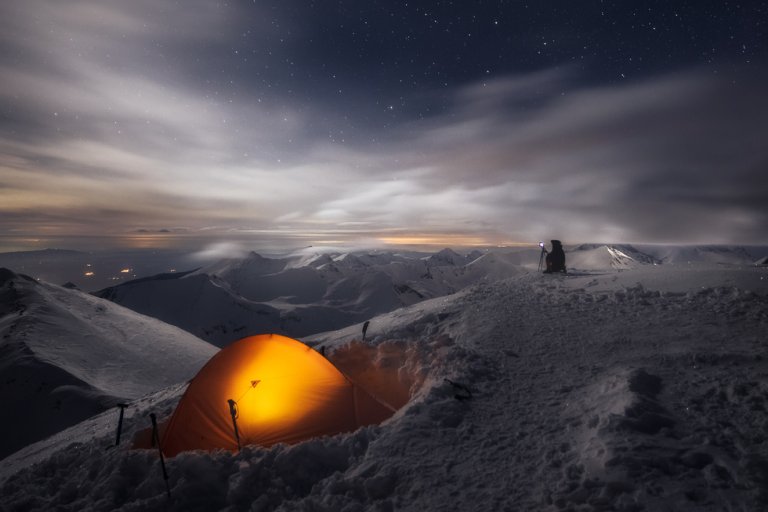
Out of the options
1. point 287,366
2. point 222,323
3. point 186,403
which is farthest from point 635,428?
point 222,323

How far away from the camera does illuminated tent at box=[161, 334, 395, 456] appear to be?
26.6 ft

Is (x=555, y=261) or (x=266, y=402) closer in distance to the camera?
(x=266, y=402)

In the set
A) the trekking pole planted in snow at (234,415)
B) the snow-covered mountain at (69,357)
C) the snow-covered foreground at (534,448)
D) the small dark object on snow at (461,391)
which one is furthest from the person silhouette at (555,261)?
the snow-covered mountain at (69,357)

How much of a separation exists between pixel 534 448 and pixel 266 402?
19.8 feet

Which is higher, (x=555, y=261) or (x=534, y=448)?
(x=555, y=261)

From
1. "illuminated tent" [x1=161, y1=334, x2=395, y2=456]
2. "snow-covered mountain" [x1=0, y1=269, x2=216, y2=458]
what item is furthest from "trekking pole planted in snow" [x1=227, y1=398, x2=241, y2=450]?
"snow-covered mountain" [x1=0, y1=269, x2=216, y2=458]

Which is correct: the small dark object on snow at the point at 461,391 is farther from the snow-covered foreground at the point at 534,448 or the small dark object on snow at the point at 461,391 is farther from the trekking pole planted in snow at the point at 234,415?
the trekking pole planted in snow at the point at 234,415

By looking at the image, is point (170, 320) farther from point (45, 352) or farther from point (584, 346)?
point (584, 346)

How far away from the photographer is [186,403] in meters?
8.77

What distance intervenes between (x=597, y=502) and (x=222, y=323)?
217244 millimetres

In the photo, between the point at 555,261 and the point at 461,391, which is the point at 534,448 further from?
the point at 555,261

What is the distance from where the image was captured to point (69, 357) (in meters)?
35.7

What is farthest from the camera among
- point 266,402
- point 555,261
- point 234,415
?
point 555,261

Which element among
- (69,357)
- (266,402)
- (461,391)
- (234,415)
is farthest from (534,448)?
(69,357)
